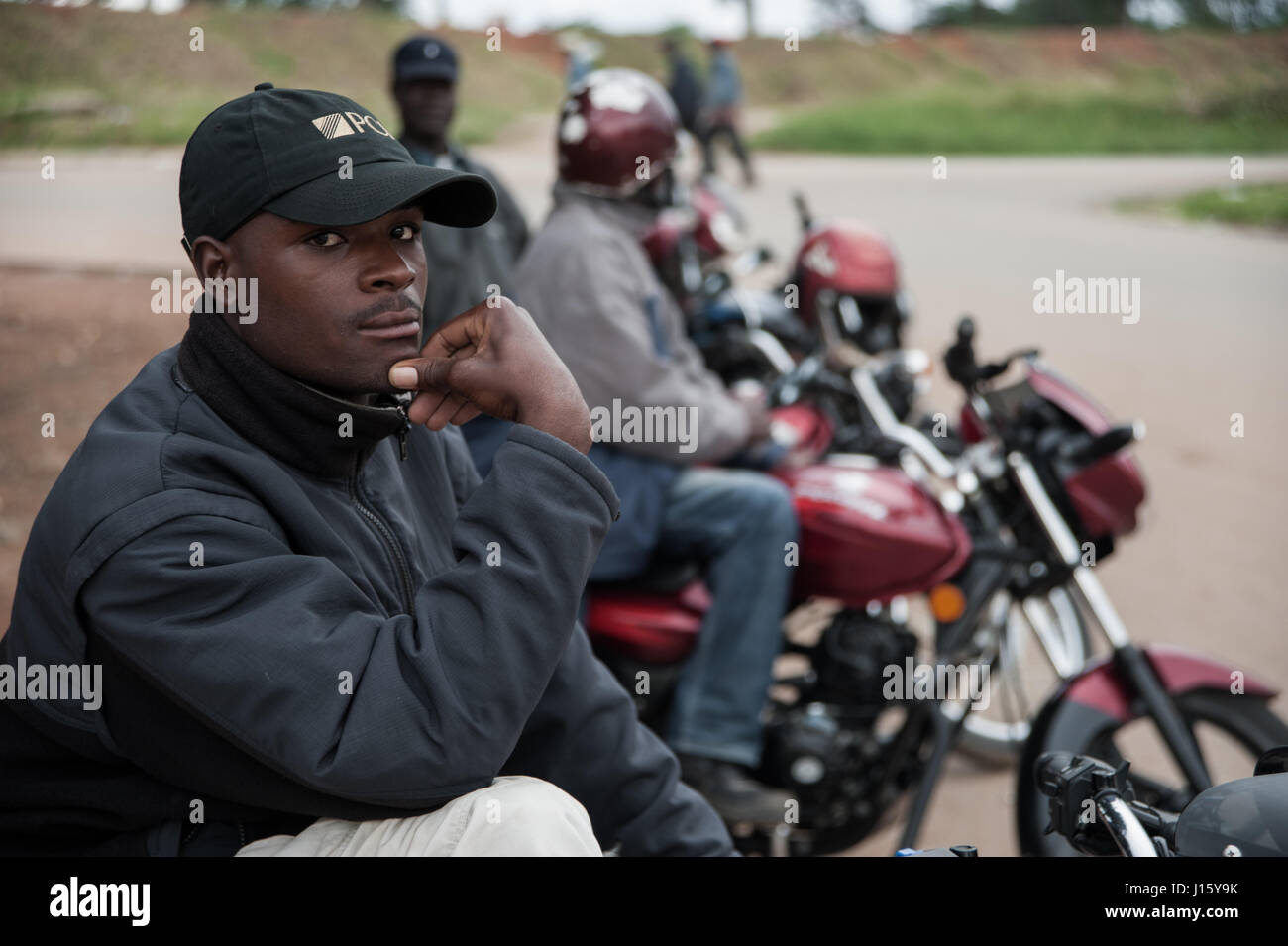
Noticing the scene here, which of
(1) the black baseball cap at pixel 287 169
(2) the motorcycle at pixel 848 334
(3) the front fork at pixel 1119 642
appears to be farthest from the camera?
(2) the motorcycle at pixel 848 334

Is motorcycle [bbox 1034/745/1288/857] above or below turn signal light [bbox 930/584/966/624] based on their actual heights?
above

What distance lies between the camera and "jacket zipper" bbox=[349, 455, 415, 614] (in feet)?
5.56

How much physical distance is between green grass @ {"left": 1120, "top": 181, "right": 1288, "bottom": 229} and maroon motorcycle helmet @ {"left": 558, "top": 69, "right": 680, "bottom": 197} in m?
12.5

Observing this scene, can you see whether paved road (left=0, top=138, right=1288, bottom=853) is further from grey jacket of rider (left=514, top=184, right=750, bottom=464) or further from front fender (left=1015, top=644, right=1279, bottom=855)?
grey jacket of rider (left=514, top=184, right=750, bottom=464)

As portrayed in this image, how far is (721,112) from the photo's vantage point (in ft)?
55.8

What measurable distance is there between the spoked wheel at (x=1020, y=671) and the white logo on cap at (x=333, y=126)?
6.97 ft

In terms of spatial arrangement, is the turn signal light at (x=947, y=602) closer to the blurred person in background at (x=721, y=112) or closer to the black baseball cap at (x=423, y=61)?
the black baseball cap at (x=423, y=61)

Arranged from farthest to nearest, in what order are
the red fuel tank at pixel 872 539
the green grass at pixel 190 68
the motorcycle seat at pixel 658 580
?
1. the green grass at pixel 190 68
2. the motorcycle seat at pixel 658 580
3. the red fuel tank at pixel 872 539

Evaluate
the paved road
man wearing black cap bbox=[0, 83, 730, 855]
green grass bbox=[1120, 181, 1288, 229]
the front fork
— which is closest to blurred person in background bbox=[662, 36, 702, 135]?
the paved road

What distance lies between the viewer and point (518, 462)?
152 cm

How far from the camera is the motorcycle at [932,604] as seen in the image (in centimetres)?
277

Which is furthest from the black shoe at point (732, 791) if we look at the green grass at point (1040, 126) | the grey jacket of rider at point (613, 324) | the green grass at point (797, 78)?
the green grass at point (1040, 126)

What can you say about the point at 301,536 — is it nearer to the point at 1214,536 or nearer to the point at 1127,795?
the point at 1127,795
